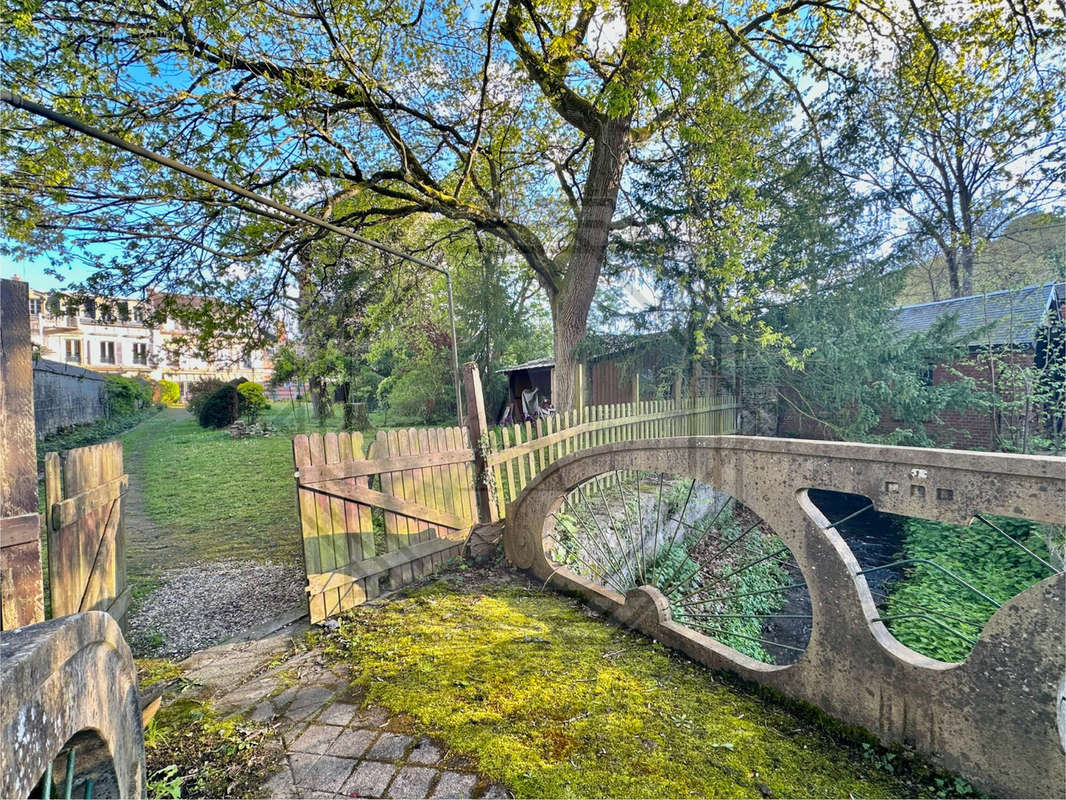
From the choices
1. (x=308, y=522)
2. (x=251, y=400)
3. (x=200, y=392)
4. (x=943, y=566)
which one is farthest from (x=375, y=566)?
(x=251, y=400)

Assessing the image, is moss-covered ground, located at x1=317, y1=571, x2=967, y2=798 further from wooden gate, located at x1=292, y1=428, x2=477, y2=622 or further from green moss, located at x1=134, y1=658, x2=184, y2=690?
green moss, located at x1=134, y1=658, x2=184, y2=690

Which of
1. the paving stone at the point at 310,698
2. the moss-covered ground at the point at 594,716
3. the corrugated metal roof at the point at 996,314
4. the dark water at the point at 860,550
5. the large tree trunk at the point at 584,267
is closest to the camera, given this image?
the moss-covered ground at the point at 594,716

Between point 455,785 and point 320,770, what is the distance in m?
0.49

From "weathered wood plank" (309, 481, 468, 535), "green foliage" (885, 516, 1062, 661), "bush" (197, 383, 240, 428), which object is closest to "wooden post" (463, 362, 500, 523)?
"weathered wood plank" (309, 481, 468, 535)

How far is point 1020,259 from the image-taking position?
5.27 metres

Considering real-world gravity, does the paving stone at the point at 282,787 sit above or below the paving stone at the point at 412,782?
above

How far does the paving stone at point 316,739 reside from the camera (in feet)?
5.39

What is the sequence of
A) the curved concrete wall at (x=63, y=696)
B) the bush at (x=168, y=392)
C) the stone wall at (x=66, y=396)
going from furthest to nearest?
1. the bush at (x=168, y=392)
2. the stone wall at (x=66, y=396)
3. the curved concrete wall at (x=63, y=696)

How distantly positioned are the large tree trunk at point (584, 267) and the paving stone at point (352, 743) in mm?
5020

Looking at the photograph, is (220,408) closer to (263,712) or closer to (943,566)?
(263,712)

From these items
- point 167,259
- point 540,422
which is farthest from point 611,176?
point 167,259

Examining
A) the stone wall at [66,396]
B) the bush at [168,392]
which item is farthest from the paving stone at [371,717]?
the bush at [168,392]

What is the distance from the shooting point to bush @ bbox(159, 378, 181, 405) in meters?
5.43

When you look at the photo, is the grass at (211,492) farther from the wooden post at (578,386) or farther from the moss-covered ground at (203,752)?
the wooden post at (578,386)
